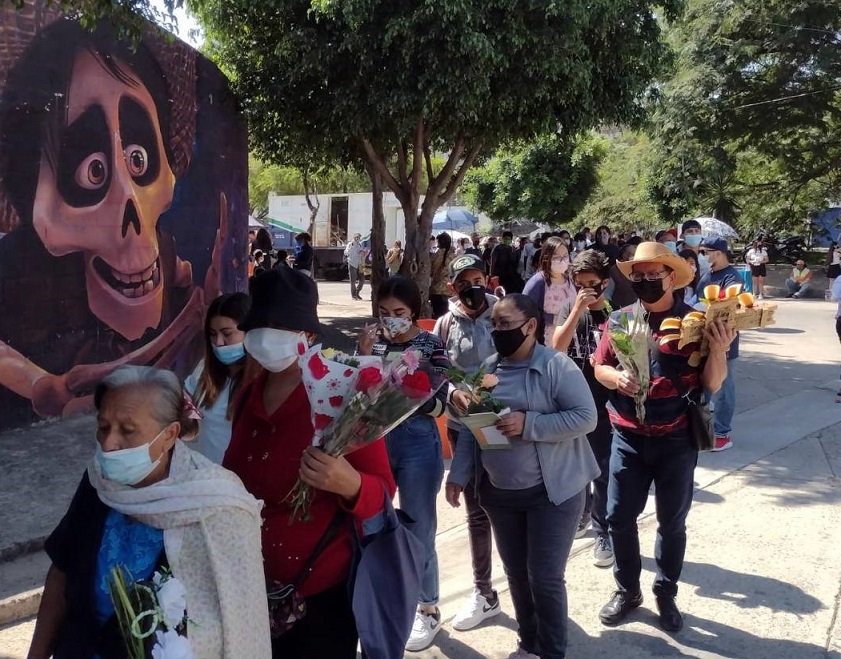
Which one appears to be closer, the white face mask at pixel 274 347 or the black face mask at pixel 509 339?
the white face mask at pixel 274 347

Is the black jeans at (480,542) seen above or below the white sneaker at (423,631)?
above

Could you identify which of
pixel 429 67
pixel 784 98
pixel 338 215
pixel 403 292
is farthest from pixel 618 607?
pixel 338 215

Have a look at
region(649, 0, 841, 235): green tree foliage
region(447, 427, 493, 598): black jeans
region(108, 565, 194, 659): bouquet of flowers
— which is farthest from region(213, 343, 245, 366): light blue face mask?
region(649, 0, 841, 235): green tree foliage

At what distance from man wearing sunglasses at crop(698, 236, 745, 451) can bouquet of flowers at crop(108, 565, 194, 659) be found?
18.9 feet

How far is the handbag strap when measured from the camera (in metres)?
2.25

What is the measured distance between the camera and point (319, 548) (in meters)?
2.26


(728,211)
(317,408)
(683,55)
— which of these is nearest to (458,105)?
(317,408)

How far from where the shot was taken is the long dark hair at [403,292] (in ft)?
12.5

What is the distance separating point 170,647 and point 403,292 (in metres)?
2.18

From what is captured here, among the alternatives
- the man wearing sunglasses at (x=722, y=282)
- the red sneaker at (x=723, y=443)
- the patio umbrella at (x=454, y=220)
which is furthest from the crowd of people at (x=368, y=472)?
the patio umbrella at (x=454, y=220)

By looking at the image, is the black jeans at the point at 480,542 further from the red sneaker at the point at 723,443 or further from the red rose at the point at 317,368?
the red sneaker at the point at 723,443

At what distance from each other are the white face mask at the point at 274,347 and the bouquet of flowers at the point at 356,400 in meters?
0.15

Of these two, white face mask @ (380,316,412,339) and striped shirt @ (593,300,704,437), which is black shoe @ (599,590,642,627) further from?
white face mask @ (380,316,412,339)

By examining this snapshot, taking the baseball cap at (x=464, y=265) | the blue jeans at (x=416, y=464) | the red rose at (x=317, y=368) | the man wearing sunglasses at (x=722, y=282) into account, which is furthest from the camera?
the man wearing sunglasses at (x=722, y=282)
